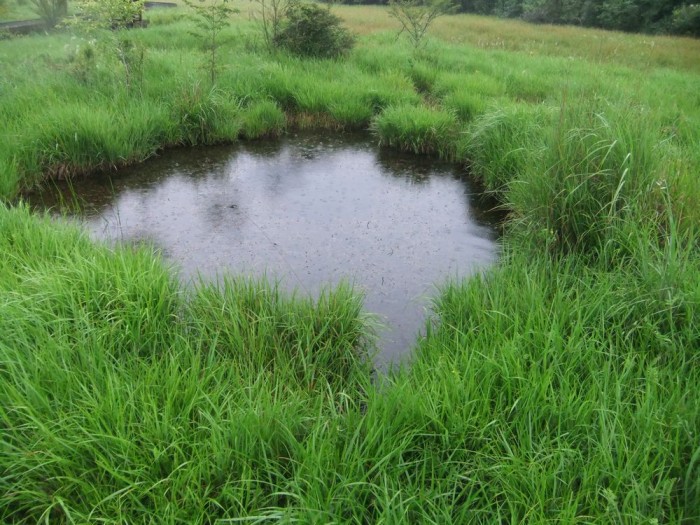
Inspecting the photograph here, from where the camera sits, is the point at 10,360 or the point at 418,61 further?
the point at 418,61

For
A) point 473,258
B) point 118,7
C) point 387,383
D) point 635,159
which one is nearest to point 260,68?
point 118,7

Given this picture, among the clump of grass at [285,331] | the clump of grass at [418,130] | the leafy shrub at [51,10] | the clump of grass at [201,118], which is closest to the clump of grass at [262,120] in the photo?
the clump of grass at [201,118]

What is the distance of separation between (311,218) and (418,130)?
2425 mm

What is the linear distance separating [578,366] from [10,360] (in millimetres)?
2566

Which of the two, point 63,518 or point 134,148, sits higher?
point 134,148

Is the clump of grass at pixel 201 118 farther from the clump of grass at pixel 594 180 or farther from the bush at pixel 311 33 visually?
the clump of grass at pixel 594 180

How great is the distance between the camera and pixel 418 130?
655 cm

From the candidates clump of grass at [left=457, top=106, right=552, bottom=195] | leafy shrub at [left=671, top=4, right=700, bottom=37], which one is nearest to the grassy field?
clump of grass at [left=457, top=106, right=552, bottom=195]

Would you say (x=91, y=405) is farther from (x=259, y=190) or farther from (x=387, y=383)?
(x=259, y=190)

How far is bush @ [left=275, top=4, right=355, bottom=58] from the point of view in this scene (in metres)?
9.29

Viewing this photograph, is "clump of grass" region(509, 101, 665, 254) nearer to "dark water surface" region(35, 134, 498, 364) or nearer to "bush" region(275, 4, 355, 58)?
"dark water surface" region(35, 134, 498, 364)

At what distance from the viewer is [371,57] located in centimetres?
962

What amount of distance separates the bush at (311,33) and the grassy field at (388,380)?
568 centimetres

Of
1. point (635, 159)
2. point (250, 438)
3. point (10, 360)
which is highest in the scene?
point (635, 159)
